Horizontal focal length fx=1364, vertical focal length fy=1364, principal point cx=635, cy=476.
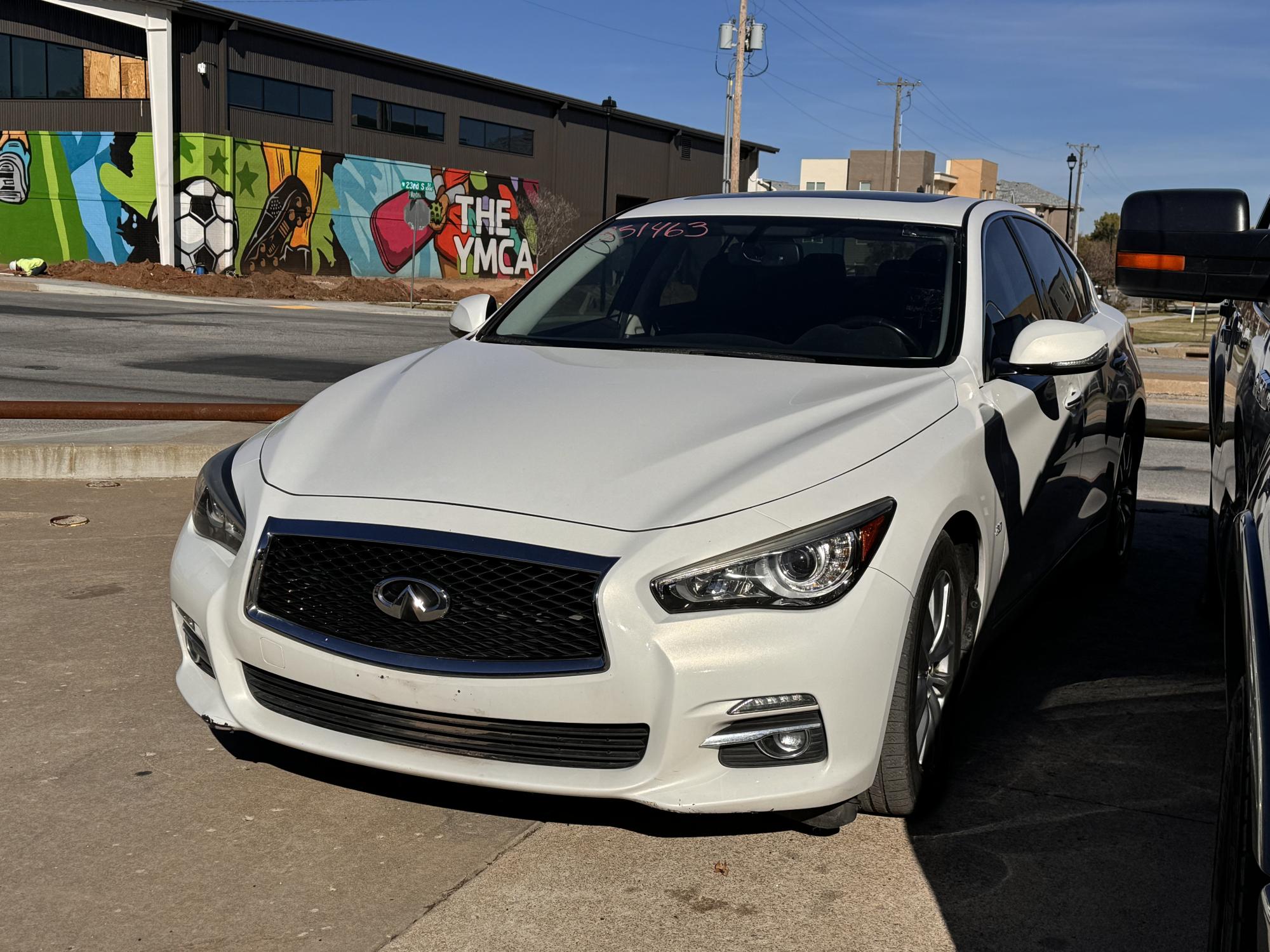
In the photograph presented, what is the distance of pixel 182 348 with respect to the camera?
17.8m

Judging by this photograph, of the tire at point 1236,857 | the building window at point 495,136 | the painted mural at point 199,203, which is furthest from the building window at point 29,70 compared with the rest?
the tire at point 1236,857

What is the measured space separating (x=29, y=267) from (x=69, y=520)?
114 ft

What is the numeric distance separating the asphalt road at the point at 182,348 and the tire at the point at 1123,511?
8.15 m

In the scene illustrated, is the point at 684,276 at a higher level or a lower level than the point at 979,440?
higher

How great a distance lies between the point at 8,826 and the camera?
11.0 ft

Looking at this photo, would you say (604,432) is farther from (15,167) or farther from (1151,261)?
(15,167)

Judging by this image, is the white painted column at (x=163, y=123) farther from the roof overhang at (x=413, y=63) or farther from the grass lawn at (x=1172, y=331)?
the grass lawn at (x=1172, y=331)

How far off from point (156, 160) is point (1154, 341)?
93.3 ft

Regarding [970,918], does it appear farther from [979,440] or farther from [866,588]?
[979,440]

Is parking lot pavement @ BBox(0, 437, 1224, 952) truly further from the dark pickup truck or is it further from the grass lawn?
the grass lawn

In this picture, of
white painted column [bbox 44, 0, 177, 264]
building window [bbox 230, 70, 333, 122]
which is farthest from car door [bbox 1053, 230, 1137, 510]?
building window [bbox 230, 70, 333, 122]

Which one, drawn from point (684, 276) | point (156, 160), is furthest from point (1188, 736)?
point (156, 160)

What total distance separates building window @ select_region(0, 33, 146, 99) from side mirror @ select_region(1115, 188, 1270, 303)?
4183 centimetres

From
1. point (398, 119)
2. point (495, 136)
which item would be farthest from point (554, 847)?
point (495, 136)
